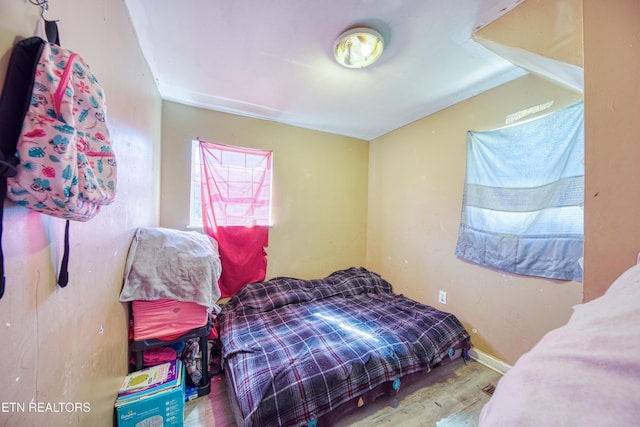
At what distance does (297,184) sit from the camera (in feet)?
8.50

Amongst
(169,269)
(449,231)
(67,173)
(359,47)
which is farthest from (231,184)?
(449,231)

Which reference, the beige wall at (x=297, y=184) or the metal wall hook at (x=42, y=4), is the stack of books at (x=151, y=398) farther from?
the metal wall hook at (x=42, y=4)

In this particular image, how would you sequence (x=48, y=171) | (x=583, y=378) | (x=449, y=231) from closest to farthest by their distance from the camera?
(x=583, y=378), (x=48, y=171), (x=449, y=231)

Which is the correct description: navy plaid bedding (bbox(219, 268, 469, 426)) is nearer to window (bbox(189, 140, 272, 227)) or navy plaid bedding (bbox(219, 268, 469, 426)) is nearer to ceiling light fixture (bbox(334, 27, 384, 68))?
window (bbox(189, 140, 272, 227))

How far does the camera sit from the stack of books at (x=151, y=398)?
3.40 ft

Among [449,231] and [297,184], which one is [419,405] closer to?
[449,231]

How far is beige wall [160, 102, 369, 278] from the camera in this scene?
81.3 inches

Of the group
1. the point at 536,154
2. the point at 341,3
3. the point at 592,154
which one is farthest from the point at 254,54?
the point at 536,154

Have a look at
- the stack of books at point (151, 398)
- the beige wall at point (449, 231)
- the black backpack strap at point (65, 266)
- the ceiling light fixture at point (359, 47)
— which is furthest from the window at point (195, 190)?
the beige wall at point (449, 231)

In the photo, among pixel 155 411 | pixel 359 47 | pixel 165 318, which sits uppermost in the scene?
pixel 359 47

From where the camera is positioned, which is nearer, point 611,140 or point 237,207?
point 611,140

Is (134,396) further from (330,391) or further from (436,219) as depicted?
(436,219)

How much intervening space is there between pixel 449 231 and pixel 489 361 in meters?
1.02

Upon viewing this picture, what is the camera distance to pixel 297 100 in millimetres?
1998
